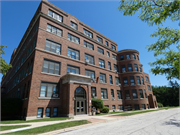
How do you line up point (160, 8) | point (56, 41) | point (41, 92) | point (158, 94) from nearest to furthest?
1. point (160, 8)
2. point (41, 92)
3. point (56, 41)
4. point (158, 94)

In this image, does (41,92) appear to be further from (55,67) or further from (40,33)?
(40,33)

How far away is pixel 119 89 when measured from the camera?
98.2ft

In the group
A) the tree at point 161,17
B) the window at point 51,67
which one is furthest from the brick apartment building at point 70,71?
the tree at point 161,17

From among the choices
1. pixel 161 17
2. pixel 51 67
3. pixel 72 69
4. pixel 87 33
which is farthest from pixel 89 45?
pixel 161 17

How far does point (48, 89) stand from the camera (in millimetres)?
16500

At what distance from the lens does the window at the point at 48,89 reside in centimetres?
1593

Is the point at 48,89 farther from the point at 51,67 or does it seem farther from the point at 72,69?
the point at 72,69

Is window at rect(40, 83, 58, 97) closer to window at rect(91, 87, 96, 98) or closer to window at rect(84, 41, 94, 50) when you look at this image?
window at rect(91, 87, 96, 98)

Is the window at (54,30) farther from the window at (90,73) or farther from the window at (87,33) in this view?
the window at (90,73)

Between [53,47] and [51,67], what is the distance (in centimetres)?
381

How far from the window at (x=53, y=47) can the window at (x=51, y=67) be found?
86.7 inches

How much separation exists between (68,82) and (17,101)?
26.9ft

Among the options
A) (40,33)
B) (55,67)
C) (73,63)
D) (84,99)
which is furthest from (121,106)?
(40,33)

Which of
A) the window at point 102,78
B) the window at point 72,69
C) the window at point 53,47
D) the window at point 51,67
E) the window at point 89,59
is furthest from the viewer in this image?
Answer: the window at point 102,78
